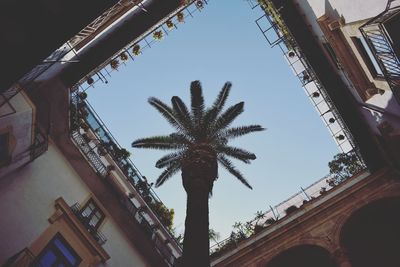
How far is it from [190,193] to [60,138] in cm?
684

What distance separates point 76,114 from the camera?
1666cm

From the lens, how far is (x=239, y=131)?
1922cm

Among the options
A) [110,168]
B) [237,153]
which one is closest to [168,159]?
[110,168]

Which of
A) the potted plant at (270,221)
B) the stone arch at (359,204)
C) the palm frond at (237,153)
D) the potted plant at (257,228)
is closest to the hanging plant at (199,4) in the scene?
the palm frond at (237,153)

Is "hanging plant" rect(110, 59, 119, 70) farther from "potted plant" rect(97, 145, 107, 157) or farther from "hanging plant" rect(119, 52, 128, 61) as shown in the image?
"potted plant" rect(97, 145, 107, 157)

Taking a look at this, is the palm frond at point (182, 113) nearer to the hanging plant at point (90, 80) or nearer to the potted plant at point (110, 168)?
the potted plant at point (110, 168)

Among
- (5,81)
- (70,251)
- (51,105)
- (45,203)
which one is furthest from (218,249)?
(5,81)

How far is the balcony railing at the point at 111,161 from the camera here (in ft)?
53.8

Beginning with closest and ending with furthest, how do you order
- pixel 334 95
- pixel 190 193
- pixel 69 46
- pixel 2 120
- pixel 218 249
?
pixel 2 120, pixel 190 193, pixel 69 46, pixel 334 95, pixel 218 249

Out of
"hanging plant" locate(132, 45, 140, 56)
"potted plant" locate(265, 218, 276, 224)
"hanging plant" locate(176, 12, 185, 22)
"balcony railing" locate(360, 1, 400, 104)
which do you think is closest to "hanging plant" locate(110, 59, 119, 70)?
"hanging plant" locate(132, 45, 140, 56)

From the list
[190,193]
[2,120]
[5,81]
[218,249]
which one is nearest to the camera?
[5,81]

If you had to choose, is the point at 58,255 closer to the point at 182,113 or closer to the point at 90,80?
the point at 182,113

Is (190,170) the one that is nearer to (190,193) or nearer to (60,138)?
(190,193)

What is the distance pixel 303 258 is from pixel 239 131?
745cm
